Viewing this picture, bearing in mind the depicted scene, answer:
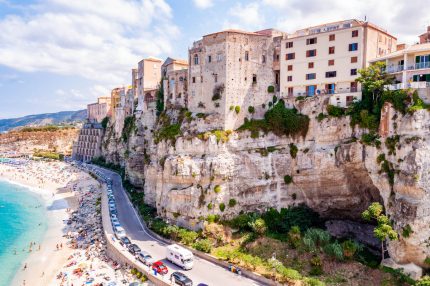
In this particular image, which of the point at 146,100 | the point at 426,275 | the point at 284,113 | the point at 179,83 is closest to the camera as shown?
the point at 426,275

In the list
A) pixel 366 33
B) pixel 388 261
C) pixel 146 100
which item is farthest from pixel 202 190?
pixel 146 100

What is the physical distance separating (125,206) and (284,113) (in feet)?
108

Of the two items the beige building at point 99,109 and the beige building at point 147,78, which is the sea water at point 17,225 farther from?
the beige building at point 99,109

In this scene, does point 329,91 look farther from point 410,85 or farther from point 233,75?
point 233,75

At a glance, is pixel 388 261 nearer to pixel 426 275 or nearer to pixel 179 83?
pixel 426 275

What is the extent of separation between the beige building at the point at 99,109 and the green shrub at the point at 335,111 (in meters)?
88.0

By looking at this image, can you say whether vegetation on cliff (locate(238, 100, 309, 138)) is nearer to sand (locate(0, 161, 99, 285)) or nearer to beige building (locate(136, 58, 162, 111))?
beige building (locate(136, 58, 162, 111))

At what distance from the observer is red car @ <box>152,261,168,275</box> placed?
35.1 m

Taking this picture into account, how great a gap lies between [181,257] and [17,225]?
4371 centimetres

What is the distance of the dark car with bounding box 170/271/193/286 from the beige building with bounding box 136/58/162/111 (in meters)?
46.4

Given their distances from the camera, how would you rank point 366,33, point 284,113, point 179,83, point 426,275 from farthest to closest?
point 179,83
point 284,113
point 366,33
point 426,275

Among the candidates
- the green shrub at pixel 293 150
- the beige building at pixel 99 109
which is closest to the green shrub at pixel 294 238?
the green shrub at pixel 293 150

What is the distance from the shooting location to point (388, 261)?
35188 millimetres

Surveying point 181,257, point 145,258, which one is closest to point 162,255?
point 145,258
